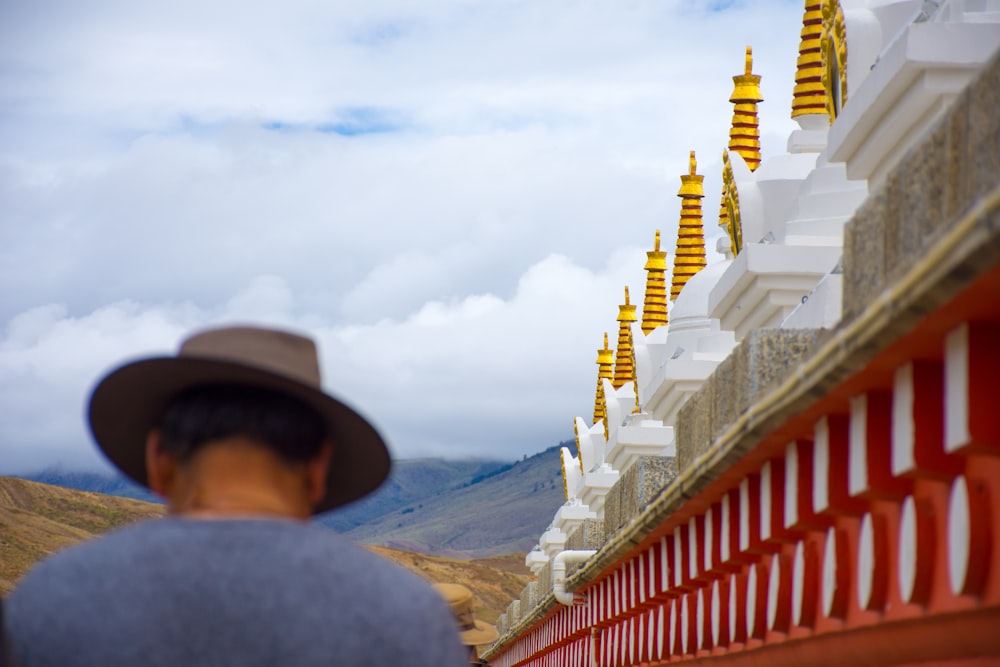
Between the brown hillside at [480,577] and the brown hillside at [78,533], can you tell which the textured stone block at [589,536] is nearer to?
the brown hillside at [78,533]

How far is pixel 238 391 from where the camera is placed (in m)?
3.48

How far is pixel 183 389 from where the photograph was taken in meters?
3.55

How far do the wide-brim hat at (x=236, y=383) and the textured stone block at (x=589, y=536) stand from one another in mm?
15944

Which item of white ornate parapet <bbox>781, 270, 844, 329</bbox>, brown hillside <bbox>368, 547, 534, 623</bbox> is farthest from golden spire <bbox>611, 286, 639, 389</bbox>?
brown hillside <bbox>368, 547, 534, 623</bbox>

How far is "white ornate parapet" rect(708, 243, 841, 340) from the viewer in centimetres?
1316

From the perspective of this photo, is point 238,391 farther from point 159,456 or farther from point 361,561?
point 361,561

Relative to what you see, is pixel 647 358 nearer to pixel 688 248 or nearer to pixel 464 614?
pixel 688 248

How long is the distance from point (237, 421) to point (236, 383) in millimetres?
93

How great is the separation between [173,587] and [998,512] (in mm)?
3497

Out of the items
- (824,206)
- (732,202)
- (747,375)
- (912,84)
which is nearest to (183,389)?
(747,375)

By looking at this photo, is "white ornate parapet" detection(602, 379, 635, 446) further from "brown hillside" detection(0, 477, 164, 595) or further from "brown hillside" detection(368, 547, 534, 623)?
"brown hillside" detection(368, 547, 534, 623)

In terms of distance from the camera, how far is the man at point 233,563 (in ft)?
10.1

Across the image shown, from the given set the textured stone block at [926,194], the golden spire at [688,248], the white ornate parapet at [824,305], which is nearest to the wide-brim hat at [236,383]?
the textured stone block at [926,194]

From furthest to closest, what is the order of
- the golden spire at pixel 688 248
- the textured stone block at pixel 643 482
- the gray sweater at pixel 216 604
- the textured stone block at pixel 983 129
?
1. the golden spire at pixel 688 248
2. the textured stone block at pixel 643 482
3. the textured stone block at pixel 983 129
4. the gray sweater at pixel 216 604
